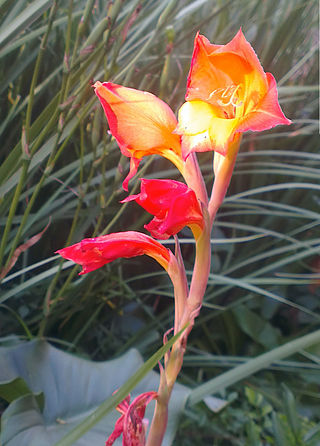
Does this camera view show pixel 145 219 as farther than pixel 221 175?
Yes

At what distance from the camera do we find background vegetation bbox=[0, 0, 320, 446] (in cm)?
74

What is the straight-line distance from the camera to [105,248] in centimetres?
41

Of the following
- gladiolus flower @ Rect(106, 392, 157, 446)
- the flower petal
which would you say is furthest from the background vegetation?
gladiolus flower @ Rect(106, 392, 157, 446)

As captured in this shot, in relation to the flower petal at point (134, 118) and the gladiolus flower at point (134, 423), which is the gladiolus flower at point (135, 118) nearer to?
the flower petal at point (134, 118)

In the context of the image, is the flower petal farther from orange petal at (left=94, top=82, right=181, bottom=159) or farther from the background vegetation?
the background vegetation

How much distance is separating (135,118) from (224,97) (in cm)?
9

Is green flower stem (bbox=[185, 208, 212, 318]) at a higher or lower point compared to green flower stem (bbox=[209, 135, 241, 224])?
lower

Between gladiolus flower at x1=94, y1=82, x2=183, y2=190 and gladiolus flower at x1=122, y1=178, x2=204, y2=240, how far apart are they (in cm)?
5

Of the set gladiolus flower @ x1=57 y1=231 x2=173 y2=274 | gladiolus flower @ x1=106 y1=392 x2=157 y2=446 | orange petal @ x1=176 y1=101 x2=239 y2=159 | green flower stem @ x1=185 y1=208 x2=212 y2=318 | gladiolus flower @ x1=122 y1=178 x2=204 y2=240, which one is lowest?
gladiolus flower @ x1=106 y1=392 x2=157 y2=446

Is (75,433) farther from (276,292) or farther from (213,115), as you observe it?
(276,292)

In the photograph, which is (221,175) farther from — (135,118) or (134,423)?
(134,423)

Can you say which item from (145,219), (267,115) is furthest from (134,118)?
(145,219)

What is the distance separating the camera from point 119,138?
0.41 metres

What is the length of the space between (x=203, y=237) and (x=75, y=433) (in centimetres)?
18
